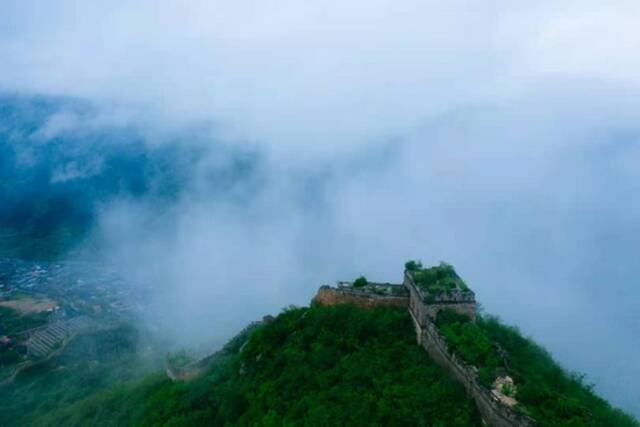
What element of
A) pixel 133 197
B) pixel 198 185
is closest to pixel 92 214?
pixel 133 197

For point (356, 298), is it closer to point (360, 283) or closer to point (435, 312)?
point (360, 283)

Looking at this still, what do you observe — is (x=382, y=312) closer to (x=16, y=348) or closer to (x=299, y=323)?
(x=299, y=323)

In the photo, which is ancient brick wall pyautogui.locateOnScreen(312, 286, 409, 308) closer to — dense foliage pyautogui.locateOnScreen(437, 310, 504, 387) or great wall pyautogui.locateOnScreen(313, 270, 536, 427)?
great wall pyautogui.locateOnScreen(313, 270, 536, 427)

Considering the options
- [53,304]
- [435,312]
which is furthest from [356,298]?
[53,304]

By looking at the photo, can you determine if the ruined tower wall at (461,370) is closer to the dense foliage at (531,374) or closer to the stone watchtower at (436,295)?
the stone watchtower at (436,295)

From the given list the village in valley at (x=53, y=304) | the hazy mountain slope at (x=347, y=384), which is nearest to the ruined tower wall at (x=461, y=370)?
the hazy mountain slope at (x=347, y=384)
